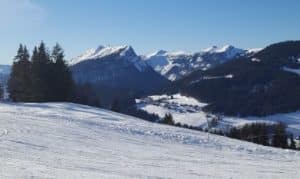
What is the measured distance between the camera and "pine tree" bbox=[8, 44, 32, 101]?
6288cm

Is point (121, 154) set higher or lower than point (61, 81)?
lower

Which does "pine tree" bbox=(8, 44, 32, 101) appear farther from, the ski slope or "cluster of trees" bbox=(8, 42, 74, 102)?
the ski slope

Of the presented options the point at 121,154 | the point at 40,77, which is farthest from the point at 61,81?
the point at 121,154

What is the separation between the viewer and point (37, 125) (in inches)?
1032

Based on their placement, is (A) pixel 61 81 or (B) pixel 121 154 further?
(A) pixel 61 81

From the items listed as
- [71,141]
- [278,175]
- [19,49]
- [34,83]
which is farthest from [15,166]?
[19,49]

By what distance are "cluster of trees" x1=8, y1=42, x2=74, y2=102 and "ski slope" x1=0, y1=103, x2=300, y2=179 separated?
105ft

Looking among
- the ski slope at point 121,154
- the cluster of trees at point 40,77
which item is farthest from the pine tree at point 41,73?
the ski slope at point 121,154

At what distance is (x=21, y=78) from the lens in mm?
63781

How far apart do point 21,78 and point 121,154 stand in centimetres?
4741

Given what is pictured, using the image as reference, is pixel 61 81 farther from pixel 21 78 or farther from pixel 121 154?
pixel 121 154

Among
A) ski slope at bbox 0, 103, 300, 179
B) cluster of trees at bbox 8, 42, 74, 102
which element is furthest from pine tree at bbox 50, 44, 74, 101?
ski slope at bbox 0, 103, 300, 179

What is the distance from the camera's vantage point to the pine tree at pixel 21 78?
62.9 m

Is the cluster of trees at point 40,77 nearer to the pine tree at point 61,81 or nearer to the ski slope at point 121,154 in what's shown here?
the pine tree at point 61,81
